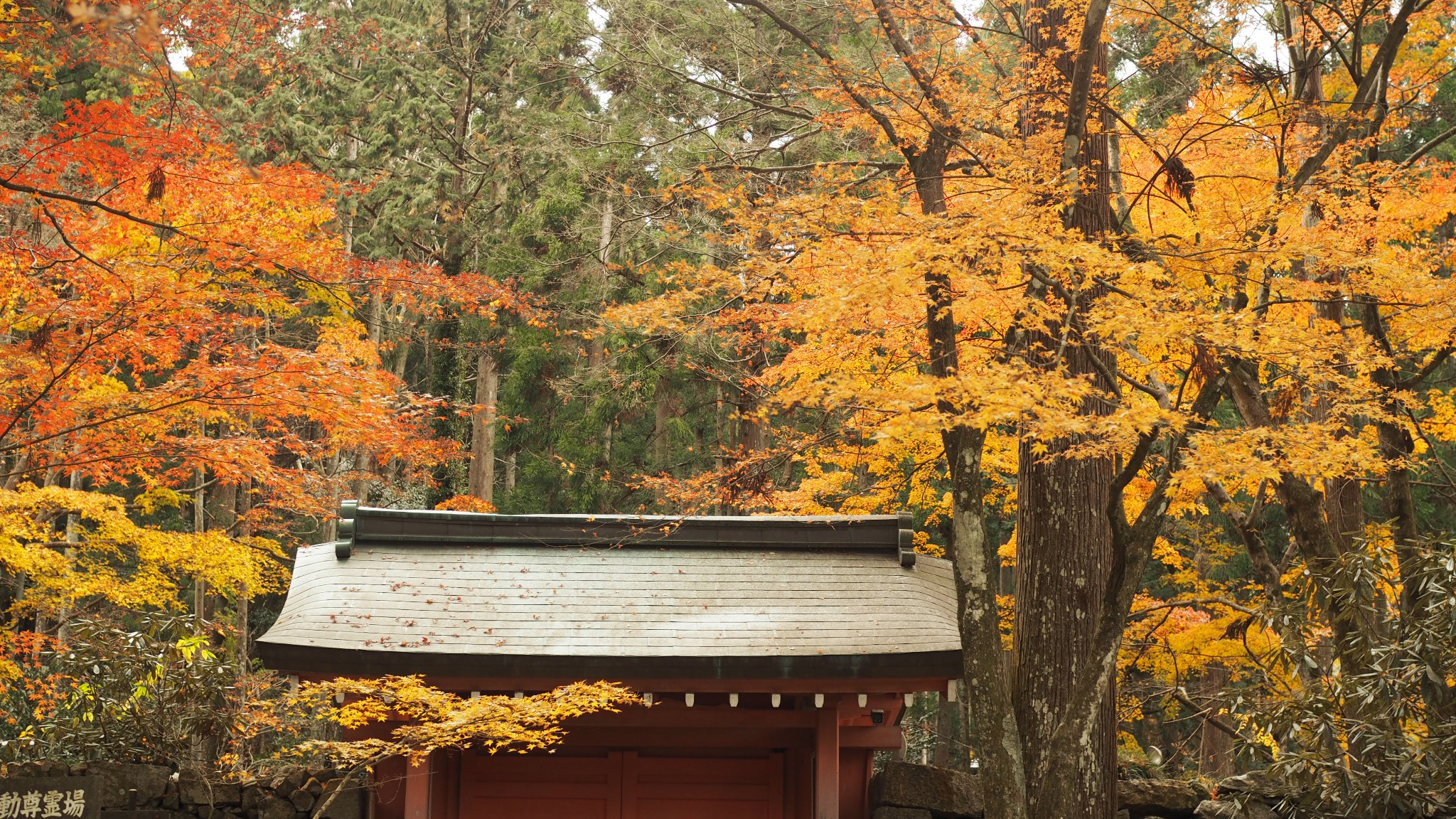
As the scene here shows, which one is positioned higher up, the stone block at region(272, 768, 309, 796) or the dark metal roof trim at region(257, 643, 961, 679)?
the dark metal roof trim at region(257, 643, 961, 679)

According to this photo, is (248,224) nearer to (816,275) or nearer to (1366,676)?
(816,275)

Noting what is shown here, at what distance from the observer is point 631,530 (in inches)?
333

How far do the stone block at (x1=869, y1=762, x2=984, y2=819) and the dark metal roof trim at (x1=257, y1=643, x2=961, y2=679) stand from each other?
4.02ft

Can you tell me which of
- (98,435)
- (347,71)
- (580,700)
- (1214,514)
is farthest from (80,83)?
(1214,514)

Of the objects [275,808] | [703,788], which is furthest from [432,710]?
[703,788]

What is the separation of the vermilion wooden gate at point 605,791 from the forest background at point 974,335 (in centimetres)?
172

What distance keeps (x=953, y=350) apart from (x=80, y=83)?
63.4 feet

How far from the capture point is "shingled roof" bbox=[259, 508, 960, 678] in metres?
6.88

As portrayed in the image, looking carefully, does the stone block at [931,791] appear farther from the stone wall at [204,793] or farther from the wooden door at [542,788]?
the stone wall at [204,793]

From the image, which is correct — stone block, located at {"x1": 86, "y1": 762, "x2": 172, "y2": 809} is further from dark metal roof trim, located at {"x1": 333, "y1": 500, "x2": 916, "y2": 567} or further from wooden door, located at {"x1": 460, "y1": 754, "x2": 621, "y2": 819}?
wooden door, located at {"x1": 460, "y1": 754, "x2": 621, "y2": 819}

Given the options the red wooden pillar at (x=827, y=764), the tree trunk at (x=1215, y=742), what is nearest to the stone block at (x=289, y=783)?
the red wooden pillar at (x=827, y=764)

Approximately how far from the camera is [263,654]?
6648mm

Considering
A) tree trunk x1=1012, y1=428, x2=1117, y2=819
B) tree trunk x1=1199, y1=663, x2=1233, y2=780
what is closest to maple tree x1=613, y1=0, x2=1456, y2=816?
tree trunk x1=1012, y1=428, x2=1117, y2=819

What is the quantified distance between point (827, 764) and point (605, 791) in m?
1.77
